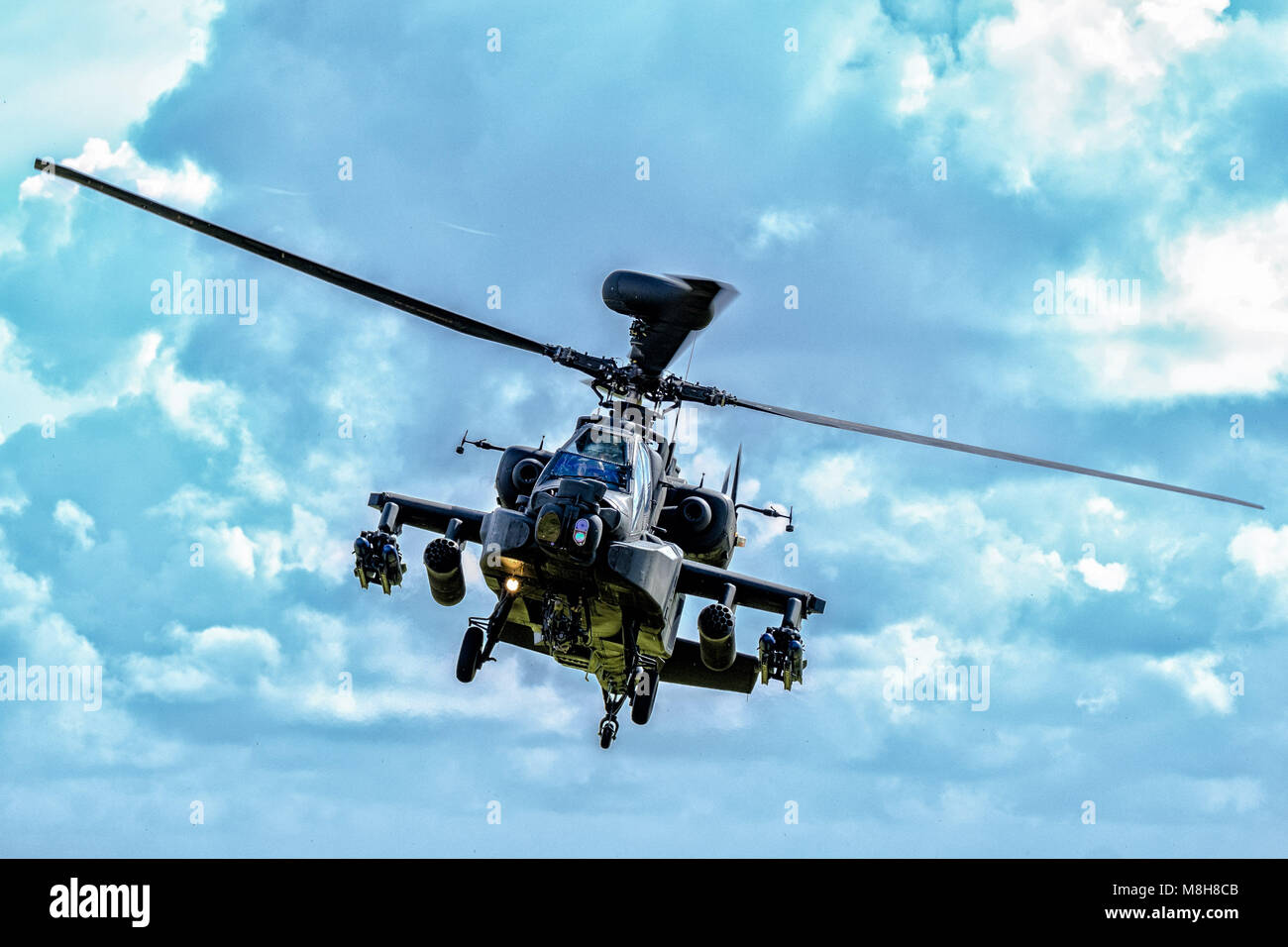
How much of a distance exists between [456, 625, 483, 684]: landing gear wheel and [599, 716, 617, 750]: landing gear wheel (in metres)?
3.00

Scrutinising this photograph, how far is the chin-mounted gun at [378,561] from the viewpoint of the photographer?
24656 mm

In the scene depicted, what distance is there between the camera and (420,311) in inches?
971

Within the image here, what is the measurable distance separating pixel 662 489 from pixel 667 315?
563 cm

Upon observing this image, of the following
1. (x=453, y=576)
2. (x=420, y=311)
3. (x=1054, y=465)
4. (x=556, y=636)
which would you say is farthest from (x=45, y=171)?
(x=1054, y=465)

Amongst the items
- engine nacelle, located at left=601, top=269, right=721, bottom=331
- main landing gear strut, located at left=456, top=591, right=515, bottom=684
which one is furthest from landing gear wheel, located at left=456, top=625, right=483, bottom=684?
engine nacelle, located at left=601, top=269, right=721, bottom=331

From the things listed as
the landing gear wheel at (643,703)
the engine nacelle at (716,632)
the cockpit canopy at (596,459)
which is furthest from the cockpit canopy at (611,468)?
the landing gear wheel at (643,703)

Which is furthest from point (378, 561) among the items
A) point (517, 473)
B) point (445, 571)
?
point (517, 473)

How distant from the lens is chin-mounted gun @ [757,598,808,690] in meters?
24.5

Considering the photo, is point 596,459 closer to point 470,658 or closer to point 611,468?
point 611,468

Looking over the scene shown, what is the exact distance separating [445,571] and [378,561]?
4.25ft

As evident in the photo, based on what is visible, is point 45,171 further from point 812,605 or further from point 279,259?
point 812,605

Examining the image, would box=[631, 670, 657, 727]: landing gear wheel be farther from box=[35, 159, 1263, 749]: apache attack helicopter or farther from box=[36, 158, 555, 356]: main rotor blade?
box=[36, 158, 555, 356]: main rotor blade

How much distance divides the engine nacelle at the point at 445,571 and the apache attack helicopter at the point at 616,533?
3cm

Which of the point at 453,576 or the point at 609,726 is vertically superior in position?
the point at 453,576
